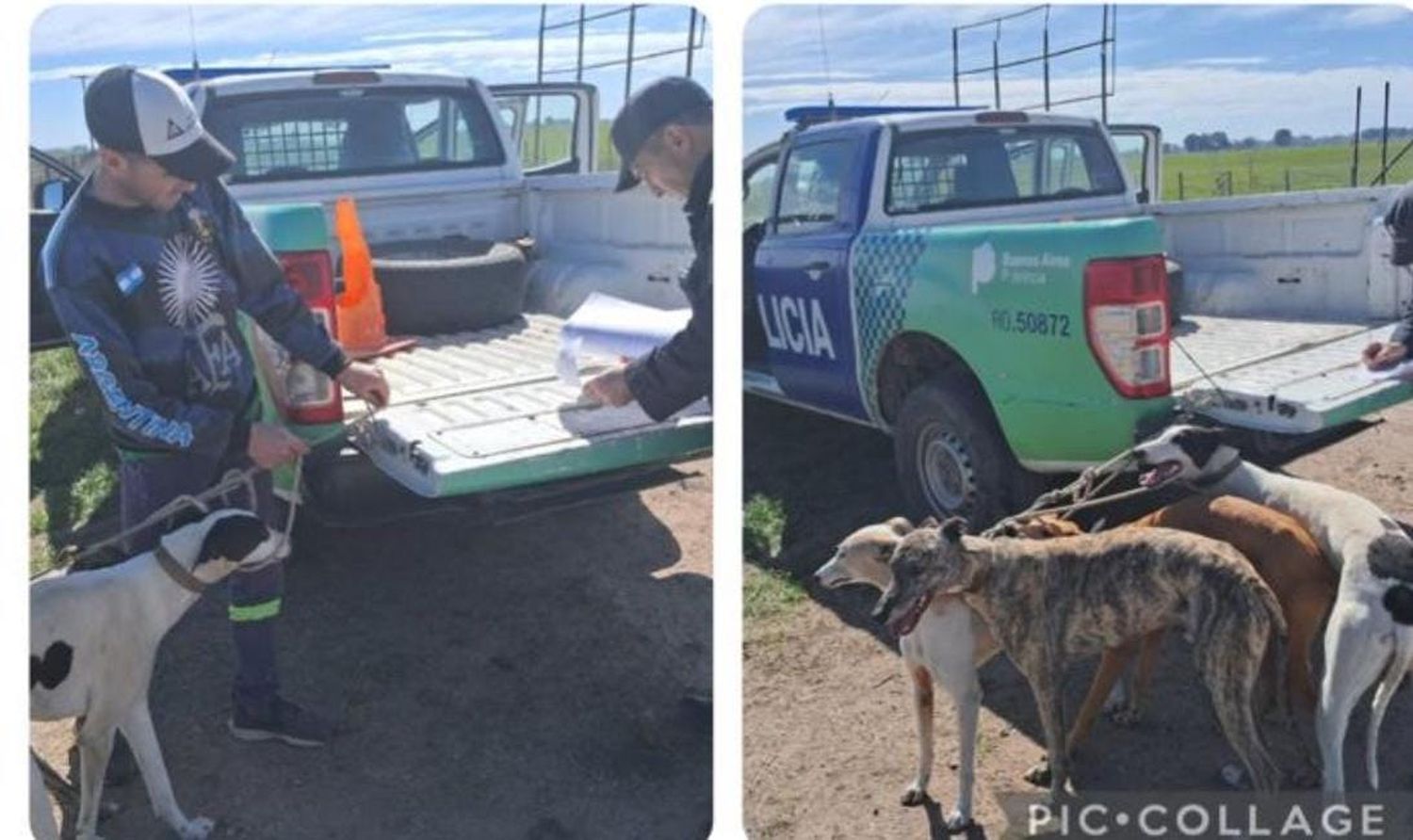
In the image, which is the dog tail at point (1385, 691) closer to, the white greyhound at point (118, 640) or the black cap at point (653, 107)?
the black cap at point (653, 107)

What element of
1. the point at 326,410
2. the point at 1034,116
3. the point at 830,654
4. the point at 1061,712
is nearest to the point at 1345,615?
the point at 1061,712

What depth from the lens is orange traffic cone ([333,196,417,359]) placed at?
3727 millimetres

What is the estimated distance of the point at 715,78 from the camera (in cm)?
294

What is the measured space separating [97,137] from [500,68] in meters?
0.98

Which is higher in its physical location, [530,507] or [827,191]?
[827,191]

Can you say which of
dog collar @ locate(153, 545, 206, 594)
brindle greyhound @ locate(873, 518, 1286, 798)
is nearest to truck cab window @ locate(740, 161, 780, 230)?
brindle greyhound @ locate(873, 518, 1286, 798)

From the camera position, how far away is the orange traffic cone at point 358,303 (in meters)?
3.73

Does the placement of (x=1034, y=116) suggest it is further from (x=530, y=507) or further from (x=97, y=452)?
(x=97, y=452)

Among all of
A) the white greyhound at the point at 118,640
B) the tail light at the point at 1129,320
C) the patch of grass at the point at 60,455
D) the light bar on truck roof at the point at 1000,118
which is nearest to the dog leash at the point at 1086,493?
the tail light at the point at 1129,320

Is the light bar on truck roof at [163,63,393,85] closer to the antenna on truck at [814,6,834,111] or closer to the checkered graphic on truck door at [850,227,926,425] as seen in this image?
the antenna on truck at [814,6,834,111]

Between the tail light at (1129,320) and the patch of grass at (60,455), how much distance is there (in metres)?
2.03

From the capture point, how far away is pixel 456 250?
14.8 ft

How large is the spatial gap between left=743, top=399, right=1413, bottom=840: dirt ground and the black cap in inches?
24.5

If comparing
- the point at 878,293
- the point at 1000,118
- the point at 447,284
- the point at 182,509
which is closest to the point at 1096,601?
the point at 878,293
